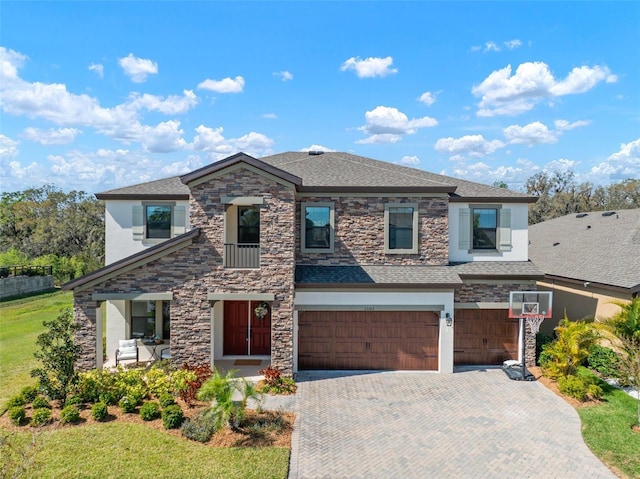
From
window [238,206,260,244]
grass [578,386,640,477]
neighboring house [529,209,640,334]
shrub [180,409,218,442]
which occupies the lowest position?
grass [578,386,640,477]

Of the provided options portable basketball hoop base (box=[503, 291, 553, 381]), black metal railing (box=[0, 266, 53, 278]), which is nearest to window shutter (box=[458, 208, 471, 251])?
portable basketball hoop base (box=[503, 291, 553, 381])

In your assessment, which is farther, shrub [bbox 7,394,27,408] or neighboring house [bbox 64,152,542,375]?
neighboring house [bbox 64,152,542,375]

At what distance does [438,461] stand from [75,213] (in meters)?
49.1

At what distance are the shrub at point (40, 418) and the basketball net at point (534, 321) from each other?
47.1 feet

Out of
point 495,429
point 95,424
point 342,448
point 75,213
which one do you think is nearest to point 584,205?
point 495,429

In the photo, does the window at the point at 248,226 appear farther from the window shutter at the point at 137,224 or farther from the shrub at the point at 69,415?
the shrub at the point at 69,415

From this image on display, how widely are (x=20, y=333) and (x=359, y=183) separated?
17398 millimetres

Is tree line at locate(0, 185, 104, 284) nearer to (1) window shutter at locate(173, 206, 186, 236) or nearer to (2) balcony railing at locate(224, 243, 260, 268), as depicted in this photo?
(1) window shutter at locate(173, 206, 186, 236)

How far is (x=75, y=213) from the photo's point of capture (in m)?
45.7

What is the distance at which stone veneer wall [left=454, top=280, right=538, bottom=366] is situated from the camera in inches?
563

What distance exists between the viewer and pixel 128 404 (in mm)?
10141

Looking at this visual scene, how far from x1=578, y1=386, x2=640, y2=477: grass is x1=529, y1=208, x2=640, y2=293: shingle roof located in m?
3.88

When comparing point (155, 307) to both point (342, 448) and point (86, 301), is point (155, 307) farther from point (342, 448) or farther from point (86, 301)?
point (342, 448)

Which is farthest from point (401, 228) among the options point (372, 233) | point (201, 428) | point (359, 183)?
point (201, 428)
